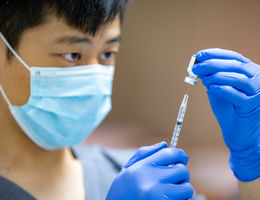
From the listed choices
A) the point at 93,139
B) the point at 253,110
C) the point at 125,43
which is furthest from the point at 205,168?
the point at 253,110

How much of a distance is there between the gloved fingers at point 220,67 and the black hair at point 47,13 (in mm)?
407

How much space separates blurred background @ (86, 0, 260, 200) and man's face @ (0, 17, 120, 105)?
1.30 m

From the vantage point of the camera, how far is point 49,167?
1349 mm

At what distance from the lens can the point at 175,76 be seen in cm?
272

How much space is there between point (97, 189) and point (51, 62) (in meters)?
0.53

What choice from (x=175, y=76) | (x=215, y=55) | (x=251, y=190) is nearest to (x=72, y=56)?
(x=215, y=55)

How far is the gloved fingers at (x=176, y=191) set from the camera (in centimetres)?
84

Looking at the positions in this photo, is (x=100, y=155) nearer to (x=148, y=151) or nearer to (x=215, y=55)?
(x=148, y=151)

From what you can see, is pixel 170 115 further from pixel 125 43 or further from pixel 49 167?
pixel 49 167

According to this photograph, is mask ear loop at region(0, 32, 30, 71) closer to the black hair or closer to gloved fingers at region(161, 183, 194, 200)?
the black hair

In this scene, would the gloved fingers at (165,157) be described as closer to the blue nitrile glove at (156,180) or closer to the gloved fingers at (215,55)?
the blue nitrile glove at (156,180)

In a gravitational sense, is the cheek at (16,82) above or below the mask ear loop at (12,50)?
below

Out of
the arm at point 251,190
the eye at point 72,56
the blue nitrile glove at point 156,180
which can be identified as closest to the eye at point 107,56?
the eye at point 72,56

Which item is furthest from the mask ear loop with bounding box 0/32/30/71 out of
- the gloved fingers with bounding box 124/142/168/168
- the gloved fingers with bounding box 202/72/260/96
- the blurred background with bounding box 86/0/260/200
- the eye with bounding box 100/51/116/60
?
the blurred background with bounding box 86/0/260/200
